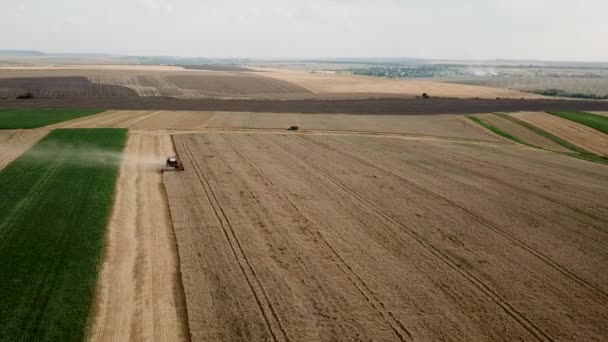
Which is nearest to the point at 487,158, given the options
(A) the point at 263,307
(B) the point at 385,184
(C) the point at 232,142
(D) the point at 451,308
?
(B) the point at 385,184

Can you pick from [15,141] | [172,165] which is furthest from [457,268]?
[15,141]

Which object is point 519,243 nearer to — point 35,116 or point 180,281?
point 180,281

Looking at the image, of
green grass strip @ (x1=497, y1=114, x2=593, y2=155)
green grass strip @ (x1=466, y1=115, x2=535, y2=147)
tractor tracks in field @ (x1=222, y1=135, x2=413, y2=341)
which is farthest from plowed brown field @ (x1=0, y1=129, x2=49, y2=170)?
green grass strip @ (x1=497, y1=114, x2=593, y2=155)

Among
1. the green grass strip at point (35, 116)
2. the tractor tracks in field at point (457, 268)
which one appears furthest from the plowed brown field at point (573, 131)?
the green grass strip at point (35, 116)

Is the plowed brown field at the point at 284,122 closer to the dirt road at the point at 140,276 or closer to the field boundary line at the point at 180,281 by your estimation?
the dirt road at the point at 140,276

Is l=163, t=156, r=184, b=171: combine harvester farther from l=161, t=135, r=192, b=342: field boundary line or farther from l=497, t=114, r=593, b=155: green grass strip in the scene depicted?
l=497, t=114, r=593, b=155: green grass strip
